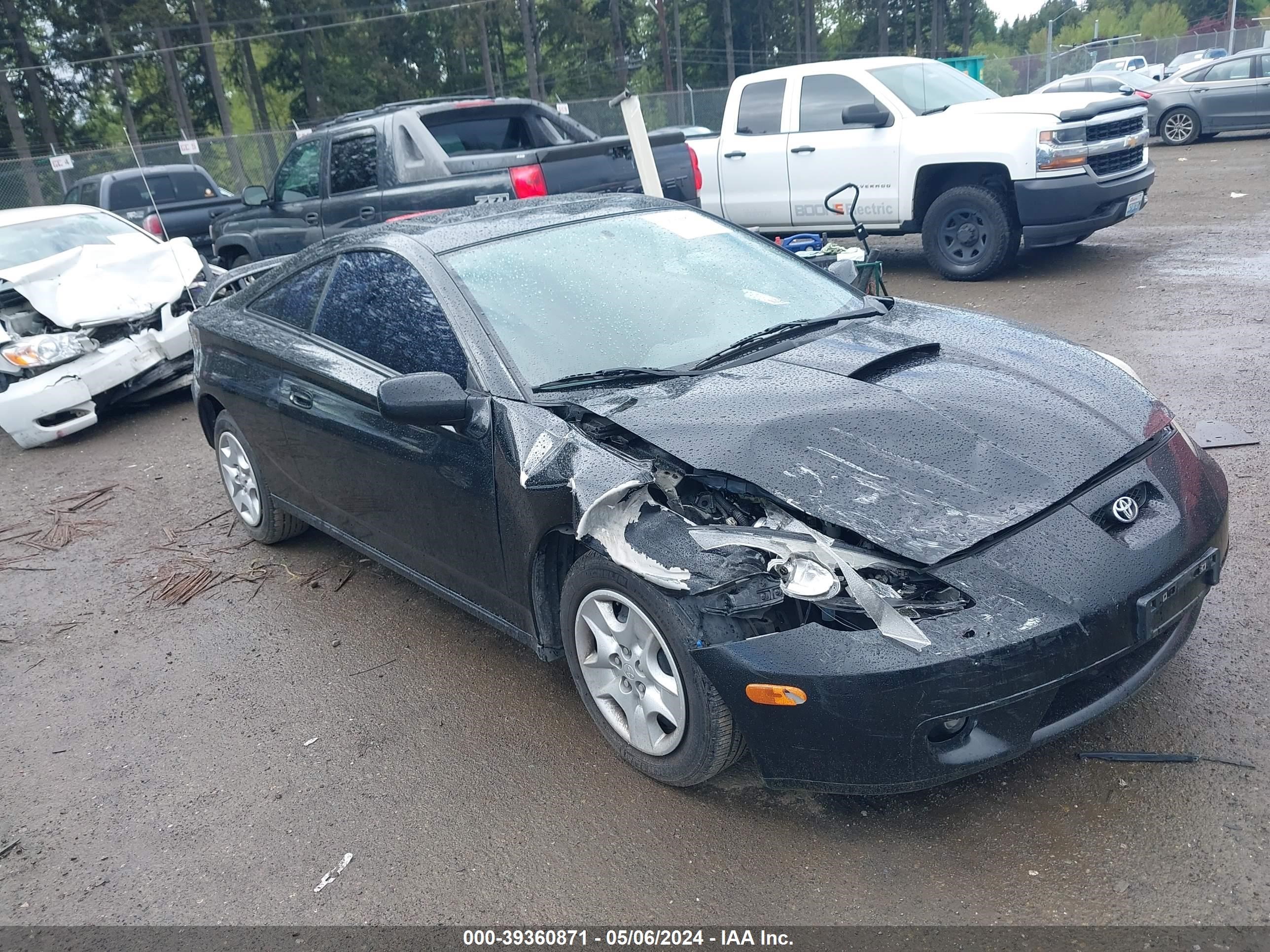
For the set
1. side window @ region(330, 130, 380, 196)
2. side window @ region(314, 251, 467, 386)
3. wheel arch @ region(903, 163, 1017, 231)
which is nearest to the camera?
side window @ region(314, 251, 467, 386)

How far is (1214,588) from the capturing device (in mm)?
3682

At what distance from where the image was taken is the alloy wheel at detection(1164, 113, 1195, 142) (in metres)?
18.6

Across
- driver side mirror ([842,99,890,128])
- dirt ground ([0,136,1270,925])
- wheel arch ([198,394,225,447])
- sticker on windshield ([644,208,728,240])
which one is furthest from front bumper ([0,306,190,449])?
driver side mirror ([842,99,890,128])

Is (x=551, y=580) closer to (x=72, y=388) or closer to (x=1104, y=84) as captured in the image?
(x=72, y=388)

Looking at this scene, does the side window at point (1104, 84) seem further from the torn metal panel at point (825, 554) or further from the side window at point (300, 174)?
the torn metal panel at point (825, 554)

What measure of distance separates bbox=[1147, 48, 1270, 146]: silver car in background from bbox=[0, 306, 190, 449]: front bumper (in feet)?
57.0

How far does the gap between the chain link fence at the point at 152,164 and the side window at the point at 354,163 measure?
1640 centimetres

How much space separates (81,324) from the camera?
296 inches

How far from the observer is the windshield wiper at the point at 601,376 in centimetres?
330

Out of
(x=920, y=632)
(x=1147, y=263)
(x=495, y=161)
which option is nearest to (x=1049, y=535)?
(x=920, y=632)

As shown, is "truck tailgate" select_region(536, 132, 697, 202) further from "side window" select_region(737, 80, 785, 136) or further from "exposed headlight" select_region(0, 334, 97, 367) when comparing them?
"exposed headlight" select_region(0, 334, 97, 367)

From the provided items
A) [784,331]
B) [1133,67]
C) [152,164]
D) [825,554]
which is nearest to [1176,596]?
[825,554]

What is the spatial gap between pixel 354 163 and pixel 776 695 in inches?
299

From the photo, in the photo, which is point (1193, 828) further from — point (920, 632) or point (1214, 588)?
point (1214, 588)
